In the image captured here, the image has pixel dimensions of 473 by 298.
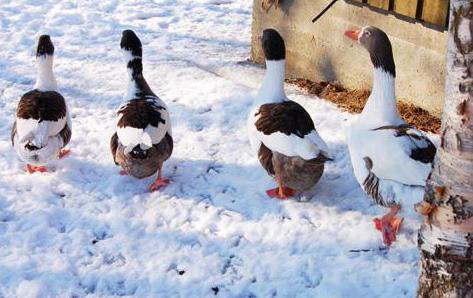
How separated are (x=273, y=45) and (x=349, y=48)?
6.22 ft

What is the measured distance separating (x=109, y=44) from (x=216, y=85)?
8.33 ft

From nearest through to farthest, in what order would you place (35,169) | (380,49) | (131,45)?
(380,49)
(35,169)
(131,45)

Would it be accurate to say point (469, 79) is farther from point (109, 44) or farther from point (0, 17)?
point (0, 17)

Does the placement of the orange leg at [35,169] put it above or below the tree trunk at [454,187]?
below

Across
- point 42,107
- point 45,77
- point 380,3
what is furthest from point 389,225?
point 45,77

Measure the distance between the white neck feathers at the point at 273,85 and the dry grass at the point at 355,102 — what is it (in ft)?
4.50

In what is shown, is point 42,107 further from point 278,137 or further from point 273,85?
point 278,137

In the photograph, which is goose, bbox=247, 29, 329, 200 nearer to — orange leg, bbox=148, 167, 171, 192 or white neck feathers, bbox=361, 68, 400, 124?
white neck feathers, bbox=361, 68, 400, 124

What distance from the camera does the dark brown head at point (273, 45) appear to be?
5.44 meters

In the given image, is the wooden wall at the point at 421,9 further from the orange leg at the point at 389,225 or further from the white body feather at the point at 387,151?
the orange leg at the point at 389,225

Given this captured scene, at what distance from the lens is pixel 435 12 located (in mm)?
6008

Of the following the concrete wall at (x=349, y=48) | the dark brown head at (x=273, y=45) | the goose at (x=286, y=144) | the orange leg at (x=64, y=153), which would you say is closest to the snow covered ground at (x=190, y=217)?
the orange leg at (x=64, y=153)

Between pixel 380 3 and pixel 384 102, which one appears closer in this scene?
pixel 384 102

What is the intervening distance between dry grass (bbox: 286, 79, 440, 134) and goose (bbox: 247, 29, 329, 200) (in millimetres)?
1574
